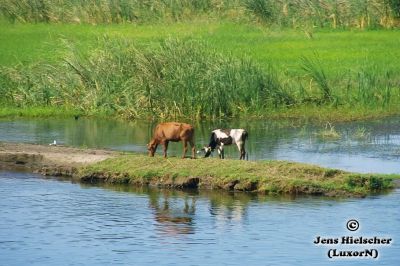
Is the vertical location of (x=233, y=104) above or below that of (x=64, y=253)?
above

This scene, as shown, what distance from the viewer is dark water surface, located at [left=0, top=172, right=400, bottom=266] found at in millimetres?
18922

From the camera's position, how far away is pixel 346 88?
32.8 metres

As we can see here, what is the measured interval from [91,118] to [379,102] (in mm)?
6971

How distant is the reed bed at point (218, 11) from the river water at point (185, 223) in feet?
54.9

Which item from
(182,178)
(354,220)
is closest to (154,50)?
(182,178)

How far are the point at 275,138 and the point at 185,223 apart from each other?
7750 millimetres

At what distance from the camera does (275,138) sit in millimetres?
28203

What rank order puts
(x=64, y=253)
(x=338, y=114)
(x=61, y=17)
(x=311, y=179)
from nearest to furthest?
(x=64, y=253), (x=311, y=179), (x=338, y=114), (x=61, y=17)

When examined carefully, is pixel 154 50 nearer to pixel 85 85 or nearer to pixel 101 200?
pixel 85 85

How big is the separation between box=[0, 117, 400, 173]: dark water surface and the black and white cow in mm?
981

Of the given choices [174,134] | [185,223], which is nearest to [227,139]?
[174,134]

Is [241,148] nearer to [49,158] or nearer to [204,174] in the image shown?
[204,174]
